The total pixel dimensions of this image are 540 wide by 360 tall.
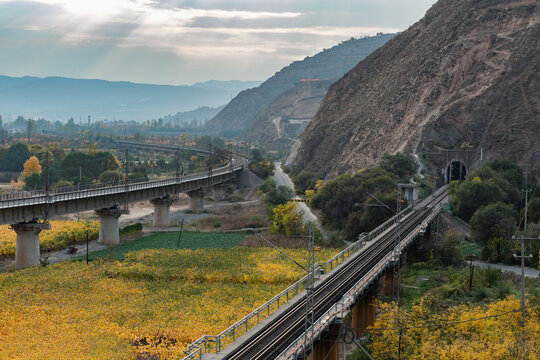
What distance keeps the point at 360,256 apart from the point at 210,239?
36.0m

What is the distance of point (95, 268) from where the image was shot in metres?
65.1

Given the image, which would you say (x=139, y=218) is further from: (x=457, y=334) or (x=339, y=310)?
(x=457, y=334)

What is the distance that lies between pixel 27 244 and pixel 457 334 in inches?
1903

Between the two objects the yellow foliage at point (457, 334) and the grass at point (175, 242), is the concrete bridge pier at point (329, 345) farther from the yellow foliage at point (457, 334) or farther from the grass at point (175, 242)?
the grass at point (175, 242)

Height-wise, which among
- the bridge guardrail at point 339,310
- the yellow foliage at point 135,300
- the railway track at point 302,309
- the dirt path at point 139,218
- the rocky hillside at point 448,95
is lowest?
the dirt path at point 139,218

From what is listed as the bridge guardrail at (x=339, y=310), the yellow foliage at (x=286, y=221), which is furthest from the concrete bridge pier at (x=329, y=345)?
the yellow foliage at (x=286, y=221)

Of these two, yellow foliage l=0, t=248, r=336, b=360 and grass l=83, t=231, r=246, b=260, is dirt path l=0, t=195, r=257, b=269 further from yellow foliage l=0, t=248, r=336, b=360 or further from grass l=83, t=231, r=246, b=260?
yellow foliage l=0, t=248, r=336, b=360

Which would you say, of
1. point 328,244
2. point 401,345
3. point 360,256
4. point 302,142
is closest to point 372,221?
point 328,244

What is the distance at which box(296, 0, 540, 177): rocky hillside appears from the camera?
112 m

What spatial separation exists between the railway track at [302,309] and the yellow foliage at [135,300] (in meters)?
5.93

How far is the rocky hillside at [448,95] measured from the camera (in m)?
112

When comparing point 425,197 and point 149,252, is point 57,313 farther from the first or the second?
point 425,197

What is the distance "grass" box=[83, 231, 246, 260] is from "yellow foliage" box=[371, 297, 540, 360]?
135 ft

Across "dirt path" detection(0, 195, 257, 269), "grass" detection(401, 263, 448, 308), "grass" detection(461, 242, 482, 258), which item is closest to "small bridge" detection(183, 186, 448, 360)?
"grass" detection(401, 263, 448, 308)
